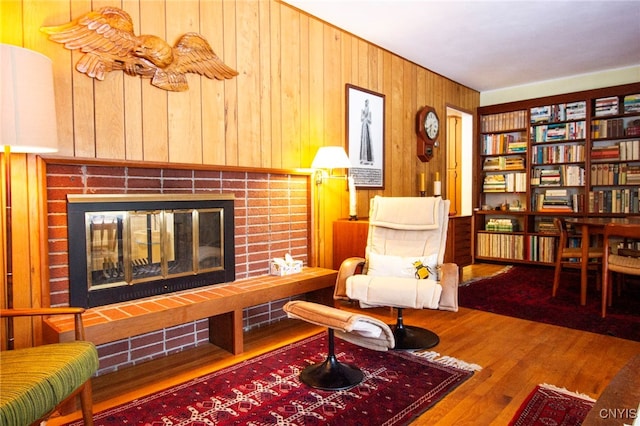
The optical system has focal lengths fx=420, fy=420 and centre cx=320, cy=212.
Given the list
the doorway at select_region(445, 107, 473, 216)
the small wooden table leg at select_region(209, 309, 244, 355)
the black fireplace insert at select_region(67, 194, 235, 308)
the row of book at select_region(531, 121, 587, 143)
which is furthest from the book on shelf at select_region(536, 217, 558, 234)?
the small wooden table leg at select_region(209, 309, 244, 355)

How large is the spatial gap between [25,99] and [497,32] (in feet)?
11.8

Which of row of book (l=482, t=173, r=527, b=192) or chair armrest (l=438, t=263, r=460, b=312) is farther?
row of book (l=482, t=173, r=527, b=192)

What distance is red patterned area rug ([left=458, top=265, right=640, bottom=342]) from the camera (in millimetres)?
2996

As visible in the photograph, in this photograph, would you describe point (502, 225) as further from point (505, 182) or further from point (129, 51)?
point (129, 51)

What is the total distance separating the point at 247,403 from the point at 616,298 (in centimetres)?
343

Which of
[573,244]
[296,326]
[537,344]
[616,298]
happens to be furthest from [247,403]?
[573,244]

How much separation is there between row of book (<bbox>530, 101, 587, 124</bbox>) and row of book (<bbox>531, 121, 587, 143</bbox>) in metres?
0.07

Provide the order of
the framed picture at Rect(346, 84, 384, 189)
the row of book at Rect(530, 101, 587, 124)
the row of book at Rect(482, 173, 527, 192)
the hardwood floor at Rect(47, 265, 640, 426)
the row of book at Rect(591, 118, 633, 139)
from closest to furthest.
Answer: the hardwood floor at Rect(47, 265, 640, 426) < the framed picture at Rect(346, 84, 384, 189) < the row of book at Rect(591, 118, 633, 139) < the row of book at Rect(530, 101, 587, 124) < the row of book at Rect(482, 173, 527, 192)

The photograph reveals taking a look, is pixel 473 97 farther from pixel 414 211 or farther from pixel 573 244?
pixel 414 211

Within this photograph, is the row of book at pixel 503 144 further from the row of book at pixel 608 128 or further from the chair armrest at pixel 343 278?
the chair armrest at pixel 343 278

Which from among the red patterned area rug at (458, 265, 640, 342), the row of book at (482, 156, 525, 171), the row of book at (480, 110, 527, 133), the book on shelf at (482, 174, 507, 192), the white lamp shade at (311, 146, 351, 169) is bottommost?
the red patterned area rug at (458, 265, 640, 342)

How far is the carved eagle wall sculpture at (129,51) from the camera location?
2105mm

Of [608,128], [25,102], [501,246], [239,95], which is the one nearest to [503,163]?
[501,246]

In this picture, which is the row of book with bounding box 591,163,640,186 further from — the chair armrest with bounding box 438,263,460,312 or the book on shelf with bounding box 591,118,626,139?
the chair armrest with bounding box 438,263,460,312
